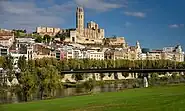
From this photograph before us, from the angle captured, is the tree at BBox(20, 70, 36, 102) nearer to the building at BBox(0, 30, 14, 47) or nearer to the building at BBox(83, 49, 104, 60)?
the building at BBox(0, 30, 14, 47)

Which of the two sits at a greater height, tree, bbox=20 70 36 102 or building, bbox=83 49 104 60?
building, bbox=83 49 104 60

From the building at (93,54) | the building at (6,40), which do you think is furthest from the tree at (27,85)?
the building at (93,54)

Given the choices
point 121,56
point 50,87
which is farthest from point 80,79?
point 121,56

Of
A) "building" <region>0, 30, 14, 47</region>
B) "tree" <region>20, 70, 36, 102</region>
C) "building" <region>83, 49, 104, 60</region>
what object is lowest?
"tree" <region>20, 70, 36, 102</region>

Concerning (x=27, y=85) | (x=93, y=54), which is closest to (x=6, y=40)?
(x=93, y=54)

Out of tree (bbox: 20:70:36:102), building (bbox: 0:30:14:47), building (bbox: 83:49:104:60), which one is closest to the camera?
tree (bbox: 20:70:36:102)

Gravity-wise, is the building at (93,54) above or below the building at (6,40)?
below

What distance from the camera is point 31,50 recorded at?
461ft

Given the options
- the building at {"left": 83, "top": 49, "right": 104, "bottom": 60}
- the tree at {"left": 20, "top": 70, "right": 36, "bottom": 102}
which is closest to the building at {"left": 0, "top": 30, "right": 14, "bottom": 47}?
the building at {"left": 83, "top": 49, "right": 104, "bottom": 60}

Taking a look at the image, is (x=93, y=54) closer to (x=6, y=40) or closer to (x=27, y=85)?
(x=6, y=40)

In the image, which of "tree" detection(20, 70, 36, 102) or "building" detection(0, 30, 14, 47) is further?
"building" detection(0, 30, 14, 47)

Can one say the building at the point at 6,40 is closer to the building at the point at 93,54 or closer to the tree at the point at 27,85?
the building at the point at 93,54

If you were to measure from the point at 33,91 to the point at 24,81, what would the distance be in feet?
5.62

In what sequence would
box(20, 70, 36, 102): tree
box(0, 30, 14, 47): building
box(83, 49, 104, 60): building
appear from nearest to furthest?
box(20, 70, 36, 102): tree
box(0, 30, 14, 47): building
box(83, 49, 104, 60): building
